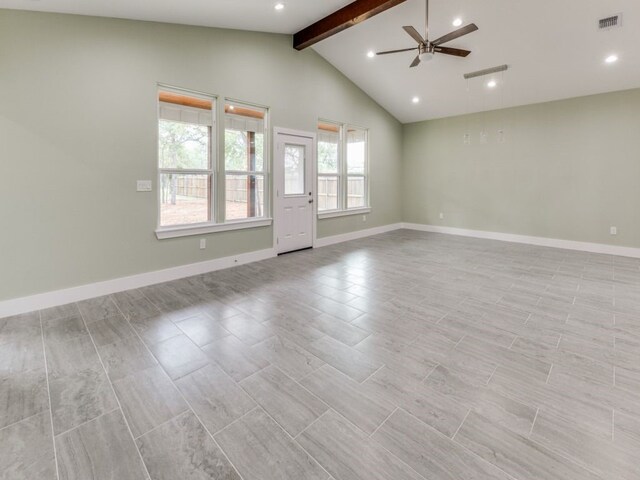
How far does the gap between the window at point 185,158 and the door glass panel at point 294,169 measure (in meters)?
1.46

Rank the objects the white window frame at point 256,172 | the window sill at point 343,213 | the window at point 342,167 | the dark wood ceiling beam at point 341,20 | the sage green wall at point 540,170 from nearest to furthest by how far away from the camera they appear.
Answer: the dark wood ceiling beam at point 341,20 < the white window frame at point 256,172 < the sage green wall at point 540,170 < the window sill at point 343,213 < the window at point 342,167

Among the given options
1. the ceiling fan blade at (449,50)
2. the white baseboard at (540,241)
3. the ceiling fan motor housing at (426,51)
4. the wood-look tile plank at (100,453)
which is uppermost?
the ceiling fan blade at (449,50)

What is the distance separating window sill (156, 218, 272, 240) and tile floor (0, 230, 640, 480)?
2.39 feet

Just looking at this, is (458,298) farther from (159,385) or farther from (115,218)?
(115,218)

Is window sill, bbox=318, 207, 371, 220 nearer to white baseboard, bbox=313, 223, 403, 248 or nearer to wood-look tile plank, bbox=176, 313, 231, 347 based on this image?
white baseboard, bbox=313, 223, 403, 248

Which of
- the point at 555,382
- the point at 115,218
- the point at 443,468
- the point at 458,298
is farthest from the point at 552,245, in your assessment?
the point at 115,218

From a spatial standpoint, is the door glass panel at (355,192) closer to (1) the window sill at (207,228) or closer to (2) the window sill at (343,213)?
(2) the window sill at (343,213)

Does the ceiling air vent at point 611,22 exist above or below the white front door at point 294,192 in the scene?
above

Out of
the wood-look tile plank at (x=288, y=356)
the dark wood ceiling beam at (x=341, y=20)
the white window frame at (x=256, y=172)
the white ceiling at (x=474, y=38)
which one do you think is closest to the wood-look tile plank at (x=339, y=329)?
the wood-look tile plank at (x=288, y=356)

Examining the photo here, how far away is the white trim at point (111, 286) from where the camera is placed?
3186mm

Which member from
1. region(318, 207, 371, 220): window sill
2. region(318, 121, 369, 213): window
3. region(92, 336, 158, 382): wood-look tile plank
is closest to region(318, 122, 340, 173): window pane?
region(318, 121, 369, 213): window

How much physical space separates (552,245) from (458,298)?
4.28m

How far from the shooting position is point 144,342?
2.63m

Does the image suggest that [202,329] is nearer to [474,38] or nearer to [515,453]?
[515,453]
